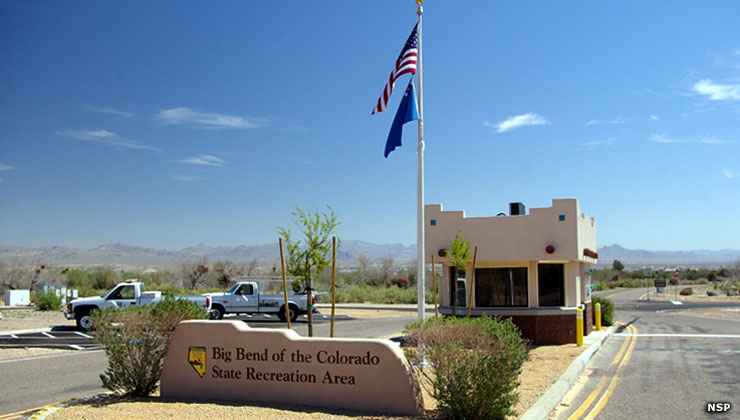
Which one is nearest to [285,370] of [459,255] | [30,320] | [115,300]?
[459,255]

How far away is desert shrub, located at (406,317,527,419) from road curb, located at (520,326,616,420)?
2.47 feet

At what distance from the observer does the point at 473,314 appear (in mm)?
19875

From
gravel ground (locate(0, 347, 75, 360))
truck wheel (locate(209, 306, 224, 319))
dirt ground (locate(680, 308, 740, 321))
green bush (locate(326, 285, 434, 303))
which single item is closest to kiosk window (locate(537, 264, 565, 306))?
gravel ground (locate(0, 347, 75, 360))

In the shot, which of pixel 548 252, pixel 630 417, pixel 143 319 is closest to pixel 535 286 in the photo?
pixel 548 252

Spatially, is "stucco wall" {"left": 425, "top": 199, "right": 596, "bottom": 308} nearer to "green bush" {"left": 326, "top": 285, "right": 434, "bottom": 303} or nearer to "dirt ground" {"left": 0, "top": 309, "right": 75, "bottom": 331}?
"dirt ground" {"left": 0, "top": 309, "right": 75, "bottom": 331}

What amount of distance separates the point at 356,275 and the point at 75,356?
69.1 metres

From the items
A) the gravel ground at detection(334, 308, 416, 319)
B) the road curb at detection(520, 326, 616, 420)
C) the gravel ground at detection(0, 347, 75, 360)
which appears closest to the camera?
the road curb at detection(520, 326, 616, 420)

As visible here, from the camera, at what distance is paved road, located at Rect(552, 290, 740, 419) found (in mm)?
10539

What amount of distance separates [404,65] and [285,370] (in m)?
7.68

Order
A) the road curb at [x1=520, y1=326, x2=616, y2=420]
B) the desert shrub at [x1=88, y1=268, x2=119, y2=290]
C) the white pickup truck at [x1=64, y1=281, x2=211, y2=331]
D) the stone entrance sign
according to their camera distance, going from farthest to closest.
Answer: the desert shrub at [x1=88, y1=268, x2=119, y2=290] < the white pickup truck at [x1=64, y1=281, x2=211, y2=331] < the road curb at [x1=520, y1=326, x2=616, y2=420] < the stone entrance sign

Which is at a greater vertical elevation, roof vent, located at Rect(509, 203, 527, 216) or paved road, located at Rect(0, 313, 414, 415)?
roof vent, located at Rect(509, 203, 527, 216)

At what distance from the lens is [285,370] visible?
10.3m

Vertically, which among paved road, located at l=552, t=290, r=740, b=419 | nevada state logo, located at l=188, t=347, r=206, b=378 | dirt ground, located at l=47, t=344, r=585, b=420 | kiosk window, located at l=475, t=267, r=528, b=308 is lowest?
paved road, located at l=552, t=290, r=740, b=419

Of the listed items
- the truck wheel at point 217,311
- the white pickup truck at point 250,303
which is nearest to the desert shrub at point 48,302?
the white pickup truck at point 250,303
